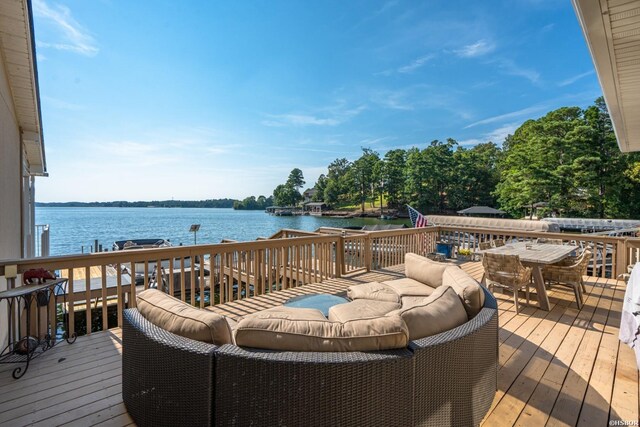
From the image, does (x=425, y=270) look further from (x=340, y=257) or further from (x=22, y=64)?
(x=22, y=64)

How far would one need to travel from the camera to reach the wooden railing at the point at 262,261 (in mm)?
3141

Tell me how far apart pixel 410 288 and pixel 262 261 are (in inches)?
99.1

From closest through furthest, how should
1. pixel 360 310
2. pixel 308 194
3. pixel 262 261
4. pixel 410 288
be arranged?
1. pixel 360 310
2. pixel 410 288
3. pixel 262 261
4. pixel 308 194

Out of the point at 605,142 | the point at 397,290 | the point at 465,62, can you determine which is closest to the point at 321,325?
the point at 397,290

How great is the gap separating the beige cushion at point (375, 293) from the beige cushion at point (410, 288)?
0.26 ft

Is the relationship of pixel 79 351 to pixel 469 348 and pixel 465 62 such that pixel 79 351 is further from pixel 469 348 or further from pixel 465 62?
pixel 465 62

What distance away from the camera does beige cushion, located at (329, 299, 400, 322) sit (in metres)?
2.43

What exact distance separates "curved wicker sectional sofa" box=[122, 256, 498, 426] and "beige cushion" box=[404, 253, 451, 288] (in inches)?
64.6

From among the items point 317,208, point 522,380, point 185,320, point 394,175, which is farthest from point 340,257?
point 317,208

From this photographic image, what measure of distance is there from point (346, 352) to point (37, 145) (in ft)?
28.4

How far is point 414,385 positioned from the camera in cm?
140

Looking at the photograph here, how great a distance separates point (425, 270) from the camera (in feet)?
11.5

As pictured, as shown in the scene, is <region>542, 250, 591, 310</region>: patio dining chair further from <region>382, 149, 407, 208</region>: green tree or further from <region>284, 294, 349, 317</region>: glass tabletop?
<region>382, 149, 407, 208</region>: green tree

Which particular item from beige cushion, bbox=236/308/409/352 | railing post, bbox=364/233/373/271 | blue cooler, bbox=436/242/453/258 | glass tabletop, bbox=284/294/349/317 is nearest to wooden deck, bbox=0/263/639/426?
beige cushion, bbox=236/308/409/352
